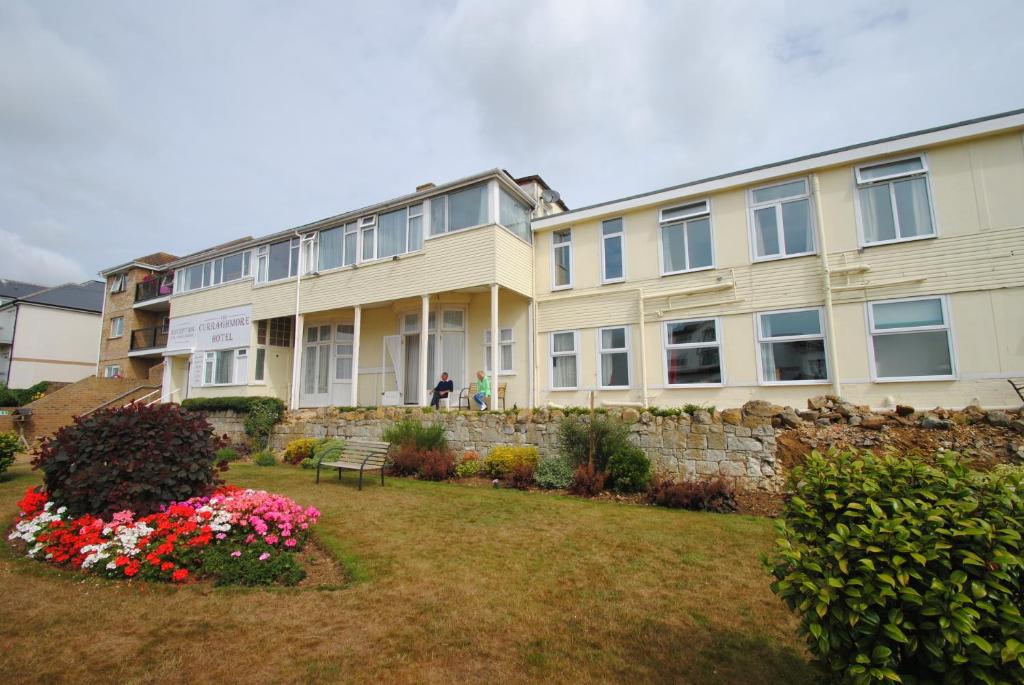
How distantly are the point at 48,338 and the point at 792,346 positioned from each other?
4462 centimetres

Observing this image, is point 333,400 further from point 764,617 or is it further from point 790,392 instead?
point 764,617

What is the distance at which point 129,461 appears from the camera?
Result: 6473mm

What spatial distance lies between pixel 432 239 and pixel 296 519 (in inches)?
437

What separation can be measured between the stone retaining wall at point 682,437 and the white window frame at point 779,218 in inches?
189

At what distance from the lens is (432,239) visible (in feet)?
52.7

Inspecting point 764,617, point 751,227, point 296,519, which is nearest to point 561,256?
point 751,227

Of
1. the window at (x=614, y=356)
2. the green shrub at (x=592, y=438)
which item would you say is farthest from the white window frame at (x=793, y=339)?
the green shrub at (x=592, y=438)

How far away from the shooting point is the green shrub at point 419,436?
12781mm

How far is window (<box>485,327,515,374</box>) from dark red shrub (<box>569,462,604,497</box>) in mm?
6568

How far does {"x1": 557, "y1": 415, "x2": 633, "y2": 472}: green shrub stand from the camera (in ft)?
34.2

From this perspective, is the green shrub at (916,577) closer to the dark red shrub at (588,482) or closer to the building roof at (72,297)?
the dark red shrub at (588,482)

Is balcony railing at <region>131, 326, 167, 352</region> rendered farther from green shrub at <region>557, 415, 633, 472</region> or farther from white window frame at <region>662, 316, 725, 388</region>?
white window frame at <region>662, 316, 725, 388</region>

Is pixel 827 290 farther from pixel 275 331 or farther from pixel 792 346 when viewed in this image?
pixel 275 331

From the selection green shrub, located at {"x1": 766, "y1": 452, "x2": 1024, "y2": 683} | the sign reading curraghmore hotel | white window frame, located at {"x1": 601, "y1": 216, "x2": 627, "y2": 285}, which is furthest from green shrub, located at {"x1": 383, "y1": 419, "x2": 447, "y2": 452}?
the sign reading curraghmore hotel
